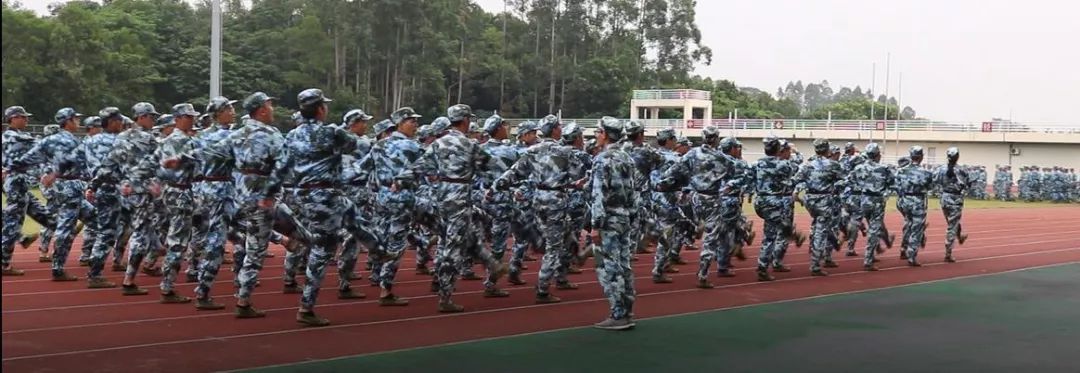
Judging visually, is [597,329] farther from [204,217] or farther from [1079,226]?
[1079,226]

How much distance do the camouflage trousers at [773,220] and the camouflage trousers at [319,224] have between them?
18.0 feet

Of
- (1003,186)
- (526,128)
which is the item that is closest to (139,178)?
(526,128)

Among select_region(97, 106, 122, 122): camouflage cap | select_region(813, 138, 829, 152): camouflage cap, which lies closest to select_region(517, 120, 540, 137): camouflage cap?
select_region(813, 138, 829, 152): camouflage cap

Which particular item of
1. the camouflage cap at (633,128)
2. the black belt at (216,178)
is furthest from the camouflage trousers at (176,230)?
the camouflage cap at (633,128)

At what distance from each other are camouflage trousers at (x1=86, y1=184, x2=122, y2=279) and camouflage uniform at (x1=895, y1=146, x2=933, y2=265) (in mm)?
9960

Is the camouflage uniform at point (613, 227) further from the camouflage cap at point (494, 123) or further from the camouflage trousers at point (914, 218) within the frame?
the camouflage trousers at point (914, 218)

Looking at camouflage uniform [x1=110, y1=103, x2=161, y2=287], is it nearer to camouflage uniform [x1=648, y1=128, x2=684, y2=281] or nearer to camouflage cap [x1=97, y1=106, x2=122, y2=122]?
camouflage cap [x1=97, y1=106, x2=122, y2=122]

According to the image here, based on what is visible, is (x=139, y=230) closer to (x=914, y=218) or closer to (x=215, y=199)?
(x=215, y=199)

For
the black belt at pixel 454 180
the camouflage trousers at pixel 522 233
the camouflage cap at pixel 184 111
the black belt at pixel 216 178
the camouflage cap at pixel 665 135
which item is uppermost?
the camouflage cap at pixel 184 111

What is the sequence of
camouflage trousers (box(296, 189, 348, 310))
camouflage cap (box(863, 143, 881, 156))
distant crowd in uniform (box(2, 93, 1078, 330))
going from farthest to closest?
camouflage cap (box(863, 143, 881, 156)) → distant crowd in uniform (box(2, 93, 1078, 330)) → camouflage trousers (box(296, 189, 348, 310))

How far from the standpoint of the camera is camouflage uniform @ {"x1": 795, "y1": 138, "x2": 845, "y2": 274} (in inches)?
488

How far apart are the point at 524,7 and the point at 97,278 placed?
24604 millimetres

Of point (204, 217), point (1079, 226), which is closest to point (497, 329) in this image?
point (204, 217)

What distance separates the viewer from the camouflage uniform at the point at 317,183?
7.83m
